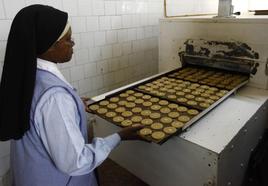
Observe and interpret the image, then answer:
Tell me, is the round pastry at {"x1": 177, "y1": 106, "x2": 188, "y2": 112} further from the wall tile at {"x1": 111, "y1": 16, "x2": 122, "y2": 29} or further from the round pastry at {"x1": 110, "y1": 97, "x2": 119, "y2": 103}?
the wall tile at {"x1": 111, "y1": 16, "x2": 122, "y2": 29}

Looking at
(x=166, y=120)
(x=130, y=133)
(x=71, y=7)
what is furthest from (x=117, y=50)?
(x=130, y=133)

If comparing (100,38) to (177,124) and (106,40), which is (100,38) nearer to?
(106,40)

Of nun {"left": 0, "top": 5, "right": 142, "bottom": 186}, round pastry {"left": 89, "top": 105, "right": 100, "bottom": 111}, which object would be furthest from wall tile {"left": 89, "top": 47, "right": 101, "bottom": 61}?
nun {"left": 0, "top": 5, "right": 142, "bottom": 186}

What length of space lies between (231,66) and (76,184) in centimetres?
127

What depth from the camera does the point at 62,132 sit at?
2.69ft

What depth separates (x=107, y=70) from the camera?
7.25 feet

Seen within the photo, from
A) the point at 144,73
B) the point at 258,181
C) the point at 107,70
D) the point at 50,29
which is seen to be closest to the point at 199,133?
the point at 258,181

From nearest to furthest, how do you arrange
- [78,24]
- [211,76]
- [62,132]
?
[62,132] → [211,76] → [78,24]

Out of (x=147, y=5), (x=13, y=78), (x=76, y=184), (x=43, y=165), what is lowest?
(x=76, y=184)

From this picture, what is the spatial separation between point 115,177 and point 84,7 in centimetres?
138

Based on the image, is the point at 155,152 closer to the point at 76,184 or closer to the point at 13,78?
the point at 76,184

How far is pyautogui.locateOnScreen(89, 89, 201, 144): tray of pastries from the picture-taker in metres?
1.09

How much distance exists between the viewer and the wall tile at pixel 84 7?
187 cm

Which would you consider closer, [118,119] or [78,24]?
[118,119]
